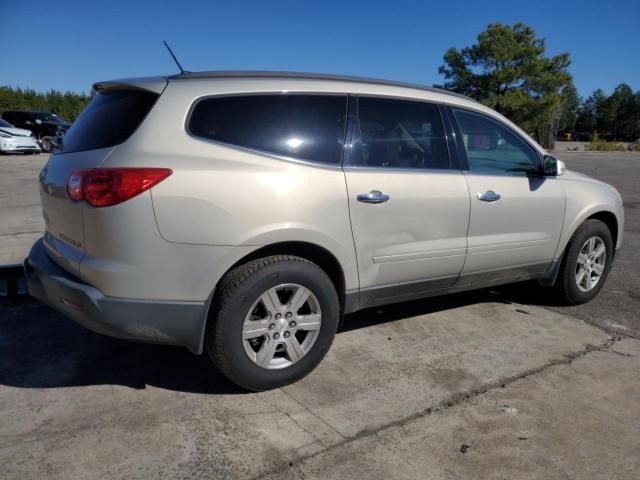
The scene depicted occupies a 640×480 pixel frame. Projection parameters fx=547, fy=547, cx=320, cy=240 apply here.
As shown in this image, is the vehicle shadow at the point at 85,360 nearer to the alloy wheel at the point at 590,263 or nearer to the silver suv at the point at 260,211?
the silver suv at the point at 260,211

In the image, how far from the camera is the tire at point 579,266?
467 cm

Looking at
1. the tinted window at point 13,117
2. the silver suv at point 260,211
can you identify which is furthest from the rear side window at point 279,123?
the tinted window at point 13,117

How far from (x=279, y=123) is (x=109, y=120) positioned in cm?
96

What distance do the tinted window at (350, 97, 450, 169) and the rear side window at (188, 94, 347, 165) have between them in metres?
0.17

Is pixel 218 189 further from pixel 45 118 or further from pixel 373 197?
pixel 45 118

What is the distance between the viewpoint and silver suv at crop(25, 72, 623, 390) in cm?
276

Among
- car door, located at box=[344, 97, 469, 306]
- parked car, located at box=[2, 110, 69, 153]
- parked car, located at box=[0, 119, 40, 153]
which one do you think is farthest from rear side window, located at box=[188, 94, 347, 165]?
parked car, located at box=[2, 110, 69, 153]

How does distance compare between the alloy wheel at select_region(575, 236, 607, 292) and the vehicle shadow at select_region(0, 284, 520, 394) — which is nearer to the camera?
the vehicle shadow at select_region(0, 284, 520, 394)

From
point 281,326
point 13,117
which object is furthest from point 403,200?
point 13,117

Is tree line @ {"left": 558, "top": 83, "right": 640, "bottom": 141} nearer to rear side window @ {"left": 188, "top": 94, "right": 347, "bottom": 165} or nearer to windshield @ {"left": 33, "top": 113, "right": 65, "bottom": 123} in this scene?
windshield @ {"left": 33, "top": 113, "right": 65, "bottom": 123}

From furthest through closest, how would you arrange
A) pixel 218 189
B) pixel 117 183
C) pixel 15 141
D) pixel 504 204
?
pixel 15 141
pixel 504 204
pixel 218 189
pixel 117 183

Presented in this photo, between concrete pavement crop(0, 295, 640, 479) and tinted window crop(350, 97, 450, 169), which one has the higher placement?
tinted window crop(350, 97, 450, 169)

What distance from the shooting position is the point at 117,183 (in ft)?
8.82

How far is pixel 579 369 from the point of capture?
3.57m
